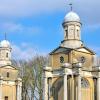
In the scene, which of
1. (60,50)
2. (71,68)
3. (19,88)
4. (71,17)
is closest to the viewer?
(71,68)

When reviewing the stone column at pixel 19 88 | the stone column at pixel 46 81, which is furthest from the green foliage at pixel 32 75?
the stone column at pixel 46 81

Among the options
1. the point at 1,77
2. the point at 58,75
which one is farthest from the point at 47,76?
the point at 1,77

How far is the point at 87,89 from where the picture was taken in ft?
178

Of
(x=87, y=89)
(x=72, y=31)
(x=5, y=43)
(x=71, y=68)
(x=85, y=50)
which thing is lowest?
(x=87, y=89)

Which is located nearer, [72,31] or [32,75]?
[72,31]

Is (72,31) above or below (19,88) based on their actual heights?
above

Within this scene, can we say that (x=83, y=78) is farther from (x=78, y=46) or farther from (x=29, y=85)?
(x=29, y=85)

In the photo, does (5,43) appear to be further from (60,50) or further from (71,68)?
(71,68)

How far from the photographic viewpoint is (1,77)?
226 feet

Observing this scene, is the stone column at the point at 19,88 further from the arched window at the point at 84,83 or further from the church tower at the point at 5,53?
the arched window at the point at 84,83

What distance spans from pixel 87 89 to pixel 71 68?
3.61 m

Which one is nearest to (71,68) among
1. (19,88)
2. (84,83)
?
(84,83)

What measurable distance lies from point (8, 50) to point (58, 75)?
18.8 m

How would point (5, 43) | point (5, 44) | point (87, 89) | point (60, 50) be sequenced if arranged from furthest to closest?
1. point (5, 43)
2. point (5, 44)
3. point (60, 50)
4. point (87, 89)
